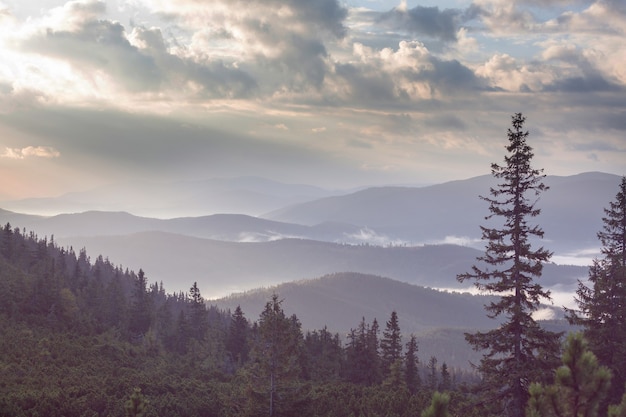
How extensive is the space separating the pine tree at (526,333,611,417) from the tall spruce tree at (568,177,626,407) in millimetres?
20248

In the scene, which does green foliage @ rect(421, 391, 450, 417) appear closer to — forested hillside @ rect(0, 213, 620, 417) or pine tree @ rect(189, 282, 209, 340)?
forested hillside @ rect(0, 213, 620, 417)

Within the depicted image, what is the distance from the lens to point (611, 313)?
33875 mm

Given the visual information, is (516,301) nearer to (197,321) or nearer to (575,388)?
(575,388)

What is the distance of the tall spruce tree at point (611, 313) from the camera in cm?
3262

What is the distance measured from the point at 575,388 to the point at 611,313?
2196 centimetres

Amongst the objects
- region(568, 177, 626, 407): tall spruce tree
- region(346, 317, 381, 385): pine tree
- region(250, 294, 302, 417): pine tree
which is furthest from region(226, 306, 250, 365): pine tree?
region(568, 177, 626, 407): tall spruce tree

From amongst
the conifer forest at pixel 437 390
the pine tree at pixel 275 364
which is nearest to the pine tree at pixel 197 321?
the conifer forest at pixel 437 390

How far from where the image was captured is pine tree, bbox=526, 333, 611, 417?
1467 cm

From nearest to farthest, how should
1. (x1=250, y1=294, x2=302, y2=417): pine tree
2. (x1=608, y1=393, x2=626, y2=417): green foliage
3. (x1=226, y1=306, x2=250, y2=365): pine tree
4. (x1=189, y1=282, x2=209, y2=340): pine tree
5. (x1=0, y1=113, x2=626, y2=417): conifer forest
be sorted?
(x1=608, y1=393, x2=626, y2=417): green foliage → (x1=0, y1=113, x2=626, y2=417): conifer forest → (x1=250, y1=294, x2=302, y2=417): pine tree → (x1=226, y1=306, x2=250, y2=365): pine tree → (x1=189, y1=282, x2=209, y2=340): pine tree

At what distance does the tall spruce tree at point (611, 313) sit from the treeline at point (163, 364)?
900 cm

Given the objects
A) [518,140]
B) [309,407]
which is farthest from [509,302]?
[309,407]

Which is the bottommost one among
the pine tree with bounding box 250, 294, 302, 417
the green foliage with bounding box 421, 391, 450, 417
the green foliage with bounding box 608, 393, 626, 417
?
the pine tree with bounding box 250, 294, 302, 417

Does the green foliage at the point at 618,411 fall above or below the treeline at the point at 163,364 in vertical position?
above

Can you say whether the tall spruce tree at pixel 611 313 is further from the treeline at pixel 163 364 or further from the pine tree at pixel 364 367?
the pine tree at pixel 364 367
